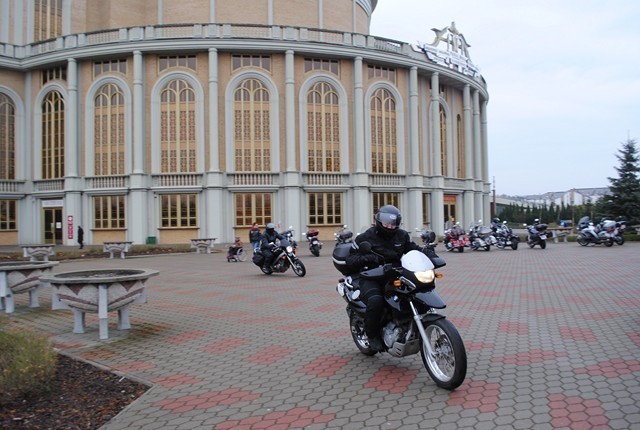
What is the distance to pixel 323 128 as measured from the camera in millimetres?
37469

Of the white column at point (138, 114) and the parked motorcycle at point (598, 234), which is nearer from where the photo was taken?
the parked motorcycle at point (598, 234)

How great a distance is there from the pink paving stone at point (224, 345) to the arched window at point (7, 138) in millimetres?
39186

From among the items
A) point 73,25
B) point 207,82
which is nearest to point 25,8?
point 73,25

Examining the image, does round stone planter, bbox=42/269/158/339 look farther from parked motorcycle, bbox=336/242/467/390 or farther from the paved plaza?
parked motorcycle, bbox=336/242/467/390

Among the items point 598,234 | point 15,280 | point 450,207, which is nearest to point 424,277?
point 15,280

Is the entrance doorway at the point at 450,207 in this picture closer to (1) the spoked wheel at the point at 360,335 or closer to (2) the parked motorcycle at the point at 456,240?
(2) the parked motorcycle at the point at 456,240

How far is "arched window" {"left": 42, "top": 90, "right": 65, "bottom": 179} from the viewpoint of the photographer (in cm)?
3781

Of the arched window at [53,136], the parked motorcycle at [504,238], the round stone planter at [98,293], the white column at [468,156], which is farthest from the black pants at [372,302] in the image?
the white column at [468,156]

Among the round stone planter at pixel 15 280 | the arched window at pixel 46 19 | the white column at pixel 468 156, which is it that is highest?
the arched window at pixel 46 19

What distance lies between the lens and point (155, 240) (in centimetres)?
3516

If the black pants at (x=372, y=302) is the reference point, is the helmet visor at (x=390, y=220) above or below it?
above

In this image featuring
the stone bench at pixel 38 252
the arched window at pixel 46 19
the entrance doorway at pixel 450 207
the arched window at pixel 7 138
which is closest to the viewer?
the stone bench at pixel 38 252

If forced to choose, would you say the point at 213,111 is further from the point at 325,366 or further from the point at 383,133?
the point at 325,366

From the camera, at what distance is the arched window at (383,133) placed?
127ft
